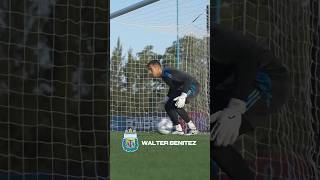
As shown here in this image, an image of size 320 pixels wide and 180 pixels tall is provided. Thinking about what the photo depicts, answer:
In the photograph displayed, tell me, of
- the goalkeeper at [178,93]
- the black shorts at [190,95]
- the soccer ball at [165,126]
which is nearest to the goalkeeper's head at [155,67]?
the goalkeeper at [178,93]

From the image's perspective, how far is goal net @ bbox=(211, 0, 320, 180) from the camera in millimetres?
3537

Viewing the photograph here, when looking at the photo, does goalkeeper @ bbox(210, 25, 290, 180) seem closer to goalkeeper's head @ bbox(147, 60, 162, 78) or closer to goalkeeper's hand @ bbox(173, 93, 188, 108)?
goalkeeper's hand @ bbox(173, 93, 188, 108)

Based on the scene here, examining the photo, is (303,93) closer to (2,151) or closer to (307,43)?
(307,43)

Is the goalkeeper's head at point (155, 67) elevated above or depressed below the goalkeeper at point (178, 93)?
above

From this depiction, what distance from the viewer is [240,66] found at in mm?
2518

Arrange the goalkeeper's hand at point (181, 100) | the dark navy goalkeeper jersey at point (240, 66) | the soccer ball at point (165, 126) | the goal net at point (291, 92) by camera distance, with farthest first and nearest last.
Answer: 1. the soccer ball at point (165, 126)
2. the goalkeeper's hand at point (181, 100)
3. the goal net at point (291, 92)
4. the dark navy goalkeeper jersey at point (240, 66)

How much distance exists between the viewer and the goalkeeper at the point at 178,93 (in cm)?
511

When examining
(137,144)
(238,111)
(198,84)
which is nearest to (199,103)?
(198,84)

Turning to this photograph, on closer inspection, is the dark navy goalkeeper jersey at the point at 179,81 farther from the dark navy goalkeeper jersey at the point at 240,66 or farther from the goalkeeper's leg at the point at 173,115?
the dark navy goalkeeper jersey at the point at 240,66

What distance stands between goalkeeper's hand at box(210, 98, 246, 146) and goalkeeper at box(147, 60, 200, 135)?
2.38 meters

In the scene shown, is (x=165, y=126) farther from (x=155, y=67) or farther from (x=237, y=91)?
(x=237, y=91)

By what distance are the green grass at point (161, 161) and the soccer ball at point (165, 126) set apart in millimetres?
52

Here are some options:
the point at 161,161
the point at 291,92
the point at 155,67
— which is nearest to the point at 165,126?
the point at 161,161

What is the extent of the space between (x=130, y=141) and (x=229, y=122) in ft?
9.03
